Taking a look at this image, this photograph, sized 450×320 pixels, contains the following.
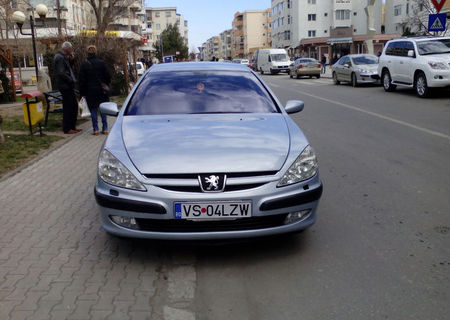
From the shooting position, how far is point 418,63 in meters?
16.7

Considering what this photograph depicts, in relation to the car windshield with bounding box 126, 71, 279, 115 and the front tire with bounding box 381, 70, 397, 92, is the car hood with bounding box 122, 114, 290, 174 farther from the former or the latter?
the front tire with bounding box 381, 70, 397, 92

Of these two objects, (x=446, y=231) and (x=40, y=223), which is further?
(x=40, y=223)

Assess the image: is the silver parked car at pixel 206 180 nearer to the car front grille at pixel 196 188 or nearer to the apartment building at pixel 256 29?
the car front grille at pixel 196 188

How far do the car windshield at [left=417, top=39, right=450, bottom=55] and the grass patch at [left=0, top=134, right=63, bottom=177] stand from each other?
12644mm

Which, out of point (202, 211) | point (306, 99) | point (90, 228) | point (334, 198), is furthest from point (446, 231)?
point (306, 99)

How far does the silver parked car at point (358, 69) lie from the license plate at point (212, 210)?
20701 mm

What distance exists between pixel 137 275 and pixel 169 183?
2.44 ft

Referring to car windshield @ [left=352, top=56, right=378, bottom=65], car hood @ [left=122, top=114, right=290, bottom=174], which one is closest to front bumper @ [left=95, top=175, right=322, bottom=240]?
car hood @ [left=122, top=114, right=290, bottom=174]

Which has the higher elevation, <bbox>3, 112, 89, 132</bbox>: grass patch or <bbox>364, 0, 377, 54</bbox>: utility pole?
<bbox>364, 0, 377, 54</bbox>: utility pole

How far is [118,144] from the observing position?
4238 millimetres

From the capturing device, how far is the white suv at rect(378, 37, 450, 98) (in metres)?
15.8

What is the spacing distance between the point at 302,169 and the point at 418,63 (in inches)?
564

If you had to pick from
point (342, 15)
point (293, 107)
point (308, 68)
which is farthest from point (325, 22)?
point (293, 107)

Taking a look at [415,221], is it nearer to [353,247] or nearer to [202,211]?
[353,247]
